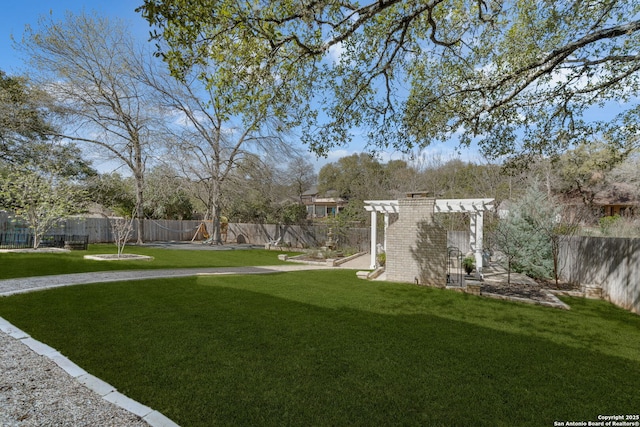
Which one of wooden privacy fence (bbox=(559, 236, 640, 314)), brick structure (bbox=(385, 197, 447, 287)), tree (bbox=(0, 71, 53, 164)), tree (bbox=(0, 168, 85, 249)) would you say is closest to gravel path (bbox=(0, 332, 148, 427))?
brick structure (bbox=(385, 197, 447, 287))

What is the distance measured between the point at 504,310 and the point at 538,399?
155 inches

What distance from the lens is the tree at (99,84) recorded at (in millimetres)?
17833

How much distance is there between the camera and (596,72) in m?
6.95

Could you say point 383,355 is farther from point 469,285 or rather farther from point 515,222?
point 515,222

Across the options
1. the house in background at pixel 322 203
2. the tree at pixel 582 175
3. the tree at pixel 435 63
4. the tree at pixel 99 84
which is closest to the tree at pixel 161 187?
the tree at pixel 99 84

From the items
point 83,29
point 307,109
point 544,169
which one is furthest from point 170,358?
point 544,169

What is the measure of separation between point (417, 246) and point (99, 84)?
19743 millimetres

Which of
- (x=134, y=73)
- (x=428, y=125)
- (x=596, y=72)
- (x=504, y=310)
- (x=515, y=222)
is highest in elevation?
(x=134, y=73)

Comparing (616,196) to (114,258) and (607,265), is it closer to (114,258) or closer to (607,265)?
(607,265)

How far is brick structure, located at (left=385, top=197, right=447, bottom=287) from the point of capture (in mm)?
8953

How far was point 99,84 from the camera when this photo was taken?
1883 centimetres

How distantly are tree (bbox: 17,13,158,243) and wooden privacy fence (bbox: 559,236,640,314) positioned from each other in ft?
70.3

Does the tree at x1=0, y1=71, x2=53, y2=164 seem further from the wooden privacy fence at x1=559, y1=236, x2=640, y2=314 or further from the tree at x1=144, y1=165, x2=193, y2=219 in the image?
the wooden privacy fence at x1=559, y1=236, x2=640, y2=314

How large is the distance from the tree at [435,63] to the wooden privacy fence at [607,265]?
271cm
